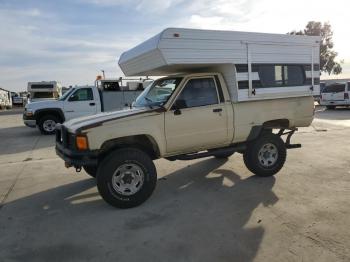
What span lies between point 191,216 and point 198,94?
6.96 feet

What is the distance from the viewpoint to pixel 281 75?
6680 millimetres

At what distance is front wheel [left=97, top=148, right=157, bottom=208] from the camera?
17.1 ft

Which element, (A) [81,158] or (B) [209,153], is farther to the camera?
(B) [209,153]

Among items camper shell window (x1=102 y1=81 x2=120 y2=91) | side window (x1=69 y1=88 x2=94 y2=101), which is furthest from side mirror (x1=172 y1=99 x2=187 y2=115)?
camper shell window (x1=102 y1=81 x2=120 y2=91)

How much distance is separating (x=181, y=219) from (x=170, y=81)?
8.13ft

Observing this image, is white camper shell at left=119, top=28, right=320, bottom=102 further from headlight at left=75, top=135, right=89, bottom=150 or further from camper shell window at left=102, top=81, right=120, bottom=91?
camper shell window at left=102, top=81, right=120, bottom=91

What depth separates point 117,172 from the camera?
532 cm

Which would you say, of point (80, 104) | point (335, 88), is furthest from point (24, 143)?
point (335, 88)

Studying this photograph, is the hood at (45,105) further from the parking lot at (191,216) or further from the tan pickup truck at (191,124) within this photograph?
the tan pickup truck at (191,124)

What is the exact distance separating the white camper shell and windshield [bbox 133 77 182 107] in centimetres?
22

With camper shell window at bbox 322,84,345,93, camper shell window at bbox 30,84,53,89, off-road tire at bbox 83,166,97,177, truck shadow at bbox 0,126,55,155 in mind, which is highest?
camper shell window at bbox 30,84,53,89

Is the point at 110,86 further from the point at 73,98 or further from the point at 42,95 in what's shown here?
the point at 42,95

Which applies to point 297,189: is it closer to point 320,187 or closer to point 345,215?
point 320,187

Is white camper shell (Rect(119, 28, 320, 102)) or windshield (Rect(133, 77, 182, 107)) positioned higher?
white camper shell (Rect(119, 28, 320, 102))
